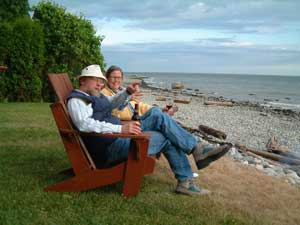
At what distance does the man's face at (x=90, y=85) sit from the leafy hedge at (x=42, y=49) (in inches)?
393

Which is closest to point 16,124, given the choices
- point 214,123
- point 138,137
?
point 138,137

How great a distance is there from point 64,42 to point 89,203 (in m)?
11.7

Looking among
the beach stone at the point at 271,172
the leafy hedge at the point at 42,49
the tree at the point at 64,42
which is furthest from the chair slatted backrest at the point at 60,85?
the tree at the point at 64,42

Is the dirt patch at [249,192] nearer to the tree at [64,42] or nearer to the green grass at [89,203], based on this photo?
the green grass at [89,203]

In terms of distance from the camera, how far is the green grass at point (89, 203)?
13.2 feet

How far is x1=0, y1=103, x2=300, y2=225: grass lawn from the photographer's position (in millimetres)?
4047

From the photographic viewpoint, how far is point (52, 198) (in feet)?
14.7

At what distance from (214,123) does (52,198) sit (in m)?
13.2

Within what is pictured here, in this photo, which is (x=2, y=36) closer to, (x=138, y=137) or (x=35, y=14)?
(x=35, y=14)

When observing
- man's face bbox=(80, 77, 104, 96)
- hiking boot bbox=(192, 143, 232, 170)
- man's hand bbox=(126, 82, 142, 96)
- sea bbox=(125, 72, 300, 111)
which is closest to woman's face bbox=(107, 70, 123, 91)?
man's hand bbox=(126, 82, 142, 96)

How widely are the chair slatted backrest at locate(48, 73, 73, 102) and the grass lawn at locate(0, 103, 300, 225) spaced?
0.94 meters

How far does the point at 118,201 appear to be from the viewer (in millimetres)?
4492

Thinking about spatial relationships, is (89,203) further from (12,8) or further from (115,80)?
(12,8)

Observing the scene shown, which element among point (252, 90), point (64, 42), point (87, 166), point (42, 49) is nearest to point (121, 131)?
point (87, 166)
